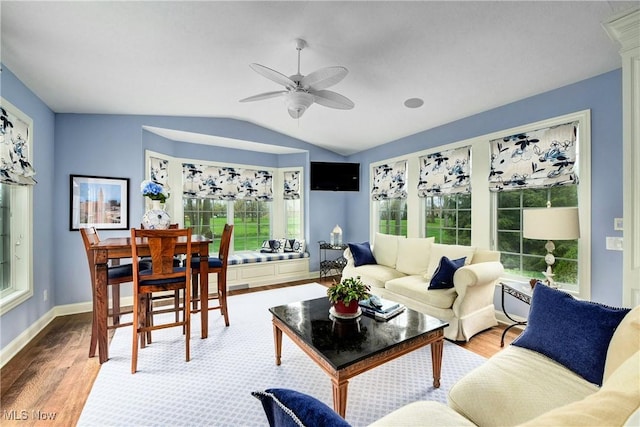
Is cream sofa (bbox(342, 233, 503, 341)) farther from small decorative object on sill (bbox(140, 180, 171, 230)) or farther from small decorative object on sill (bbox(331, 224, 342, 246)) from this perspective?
small decorative object on sill (bbox(140, 180, 171, 230))

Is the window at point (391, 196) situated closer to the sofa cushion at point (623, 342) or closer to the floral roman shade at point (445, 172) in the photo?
the floral roman shade at point (445, 172)

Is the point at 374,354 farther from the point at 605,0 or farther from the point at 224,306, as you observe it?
the point at 605,0

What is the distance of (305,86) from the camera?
2.21 m

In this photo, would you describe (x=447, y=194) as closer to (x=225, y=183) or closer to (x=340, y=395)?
(x=340, y=395)

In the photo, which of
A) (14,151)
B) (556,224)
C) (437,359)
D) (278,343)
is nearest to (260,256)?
(278,343)

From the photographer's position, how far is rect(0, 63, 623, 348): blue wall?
250cm

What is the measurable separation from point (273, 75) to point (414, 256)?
9.44 ft

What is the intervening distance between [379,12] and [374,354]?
2338mm

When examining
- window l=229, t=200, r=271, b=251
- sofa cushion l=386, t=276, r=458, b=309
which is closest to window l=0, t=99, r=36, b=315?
window l=229, t=200, r=271, b=251

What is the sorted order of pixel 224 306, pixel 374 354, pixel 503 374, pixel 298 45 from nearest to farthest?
1. pixel 503 374
2. pixel 374 354
3. pixel 298 45
4. pixel 224 306

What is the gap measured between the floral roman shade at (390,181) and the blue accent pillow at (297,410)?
432 cm

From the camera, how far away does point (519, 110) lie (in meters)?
3.17

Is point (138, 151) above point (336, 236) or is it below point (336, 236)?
above

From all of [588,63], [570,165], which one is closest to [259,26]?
[588,63]
